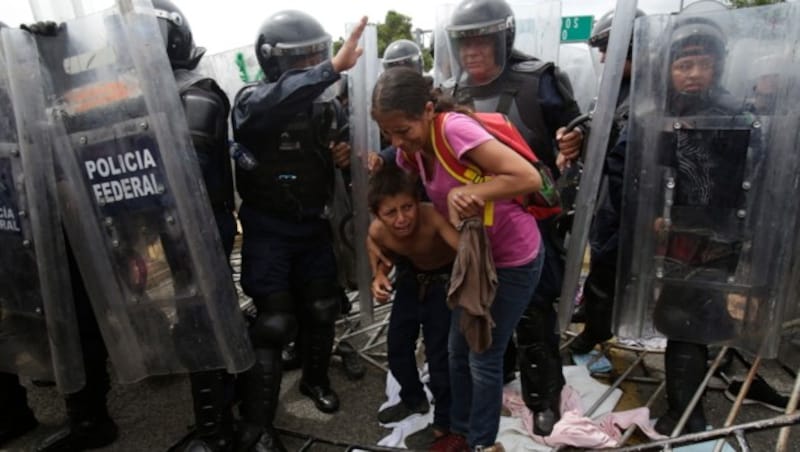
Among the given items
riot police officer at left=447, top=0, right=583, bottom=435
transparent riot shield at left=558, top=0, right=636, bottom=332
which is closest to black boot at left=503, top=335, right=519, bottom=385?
riot police officer at left=447, top=0, right=583, bottom=435

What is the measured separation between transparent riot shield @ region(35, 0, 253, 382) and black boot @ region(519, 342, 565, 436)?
1237mm

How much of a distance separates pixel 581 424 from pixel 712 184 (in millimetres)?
1160

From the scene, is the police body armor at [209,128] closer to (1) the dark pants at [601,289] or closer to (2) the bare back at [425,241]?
(2) the bare back at [425,241]

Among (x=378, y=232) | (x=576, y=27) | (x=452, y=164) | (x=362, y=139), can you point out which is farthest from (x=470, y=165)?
(x=576, y=27)

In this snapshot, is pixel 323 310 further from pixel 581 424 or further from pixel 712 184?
pixel 712 184

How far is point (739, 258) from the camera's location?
6.51 feet

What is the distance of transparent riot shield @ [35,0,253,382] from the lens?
178cm

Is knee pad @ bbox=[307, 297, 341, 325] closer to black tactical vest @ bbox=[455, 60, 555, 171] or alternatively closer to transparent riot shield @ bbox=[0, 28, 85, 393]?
transparent riot shield @ bbox=[0, 28, 85, 393]

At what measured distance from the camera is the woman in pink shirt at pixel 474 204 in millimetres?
1616

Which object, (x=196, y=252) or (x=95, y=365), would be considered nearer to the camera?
(x=196, y=252)

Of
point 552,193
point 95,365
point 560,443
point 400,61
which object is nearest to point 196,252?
point 95,365

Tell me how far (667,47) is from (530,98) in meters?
0.63

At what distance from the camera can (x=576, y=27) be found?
6.82 meters

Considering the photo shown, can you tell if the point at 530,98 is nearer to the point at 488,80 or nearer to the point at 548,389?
the point at 488,80
